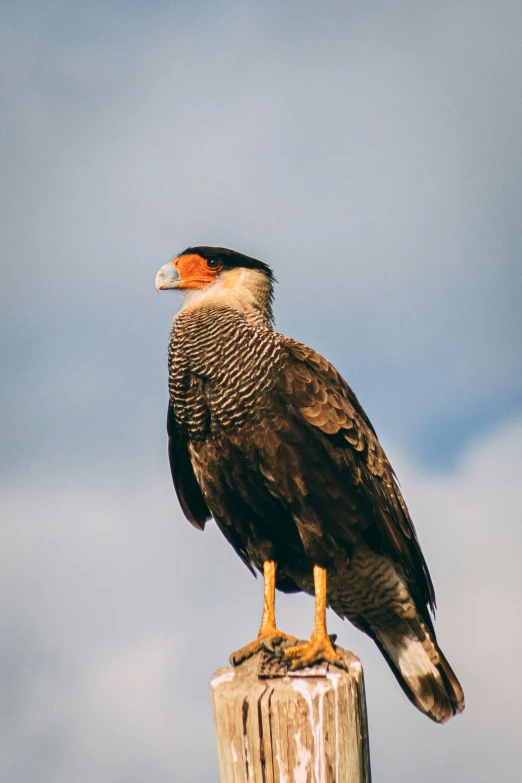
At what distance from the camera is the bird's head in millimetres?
4832

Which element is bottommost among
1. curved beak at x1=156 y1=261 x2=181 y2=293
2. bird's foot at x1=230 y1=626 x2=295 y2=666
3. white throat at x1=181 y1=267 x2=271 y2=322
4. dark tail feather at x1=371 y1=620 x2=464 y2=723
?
dark tail feather at x1=371 y1=620 x2=464 y2=723

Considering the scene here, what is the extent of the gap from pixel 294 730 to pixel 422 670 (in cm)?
185

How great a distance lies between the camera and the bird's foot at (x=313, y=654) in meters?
3.46

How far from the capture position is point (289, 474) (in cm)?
425

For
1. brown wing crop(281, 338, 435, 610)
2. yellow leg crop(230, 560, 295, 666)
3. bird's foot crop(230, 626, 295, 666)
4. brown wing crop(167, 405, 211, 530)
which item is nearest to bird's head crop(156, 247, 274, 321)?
brown wing crop(281, 338, 435, 610)

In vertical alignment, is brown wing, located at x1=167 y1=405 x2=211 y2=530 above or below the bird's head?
below

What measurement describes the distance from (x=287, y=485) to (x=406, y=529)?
0.72m

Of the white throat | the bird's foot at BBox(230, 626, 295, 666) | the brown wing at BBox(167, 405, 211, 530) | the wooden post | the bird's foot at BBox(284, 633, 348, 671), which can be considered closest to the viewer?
the wooden post

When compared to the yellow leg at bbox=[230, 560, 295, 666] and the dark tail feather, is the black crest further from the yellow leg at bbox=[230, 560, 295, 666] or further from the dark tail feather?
the dark tail feather

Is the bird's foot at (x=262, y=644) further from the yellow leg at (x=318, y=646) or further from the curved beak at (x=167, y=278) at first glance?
the curved beak at (x=167, y=278)

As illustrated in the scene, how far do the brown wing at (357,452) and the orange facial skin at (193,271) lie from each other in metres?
0.66

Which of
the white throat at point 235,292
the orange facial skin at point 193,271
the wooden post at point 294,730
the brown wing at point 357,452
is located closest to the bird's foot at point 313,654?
the wooden post at point 294,730

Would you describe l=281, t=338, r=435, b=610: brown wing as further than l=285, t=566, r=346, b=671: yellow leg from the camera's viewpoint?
Yes

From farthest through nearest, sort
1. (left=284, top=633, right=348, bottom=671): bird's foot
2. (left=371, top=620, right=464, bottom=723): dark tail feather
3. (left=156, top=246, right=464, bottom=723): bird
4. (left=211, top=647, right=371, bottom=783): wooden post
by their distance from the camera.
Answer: (left=371, top=620, right=464, bottom=723): dark tail feather → (left=156, top=246, right=464, bottom=723): bird → (left=284, top=633, right=348, bottom=671): bird's foot → (left=211, top=647, right=371, bottom=783): wooden post
